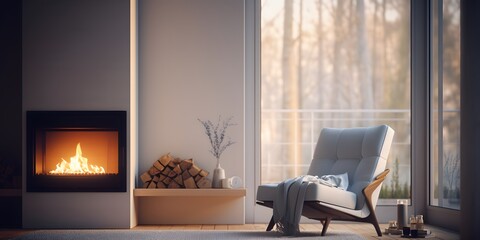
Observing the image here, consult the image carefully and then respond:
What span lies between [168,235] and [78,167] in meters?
1.46

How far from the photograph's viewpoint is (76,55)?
6910 mm

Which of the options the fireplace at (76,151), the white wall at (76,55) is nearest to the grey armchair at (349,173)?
the fireplace at (76,151)

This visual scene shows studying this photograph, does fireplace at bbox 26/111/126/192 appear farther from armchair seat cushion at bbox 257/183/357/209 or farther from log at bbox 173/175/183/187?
armchair seat cushion at bbox 257/183/357/209

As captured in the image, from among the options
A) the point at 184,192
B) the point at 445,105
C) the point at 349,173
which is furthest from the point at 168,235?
the point at 445,105

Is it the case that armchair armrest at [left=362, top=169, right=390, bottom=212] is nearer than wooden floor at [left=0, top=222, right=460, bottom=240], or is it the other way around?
armchair armrest at [left=362, top=169, right=390, bottom=212]

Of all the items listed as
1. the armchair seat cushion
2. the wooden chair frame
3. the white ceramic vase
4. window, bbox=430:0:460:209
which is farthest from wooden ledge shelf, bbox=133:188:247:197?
Result: window, bbox=430:0:460:209

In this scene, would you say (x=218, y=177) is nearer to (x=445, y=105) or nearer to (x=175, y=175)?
(x=175, y=175)

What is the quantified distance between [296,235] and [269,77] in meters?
2.13

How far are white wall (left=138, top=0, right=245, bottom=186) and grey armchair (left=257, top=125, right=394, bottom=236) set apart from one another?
0.96 meters

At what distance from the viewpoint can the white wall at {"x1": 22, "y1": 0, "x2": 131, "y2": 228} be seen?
6887 millimetres

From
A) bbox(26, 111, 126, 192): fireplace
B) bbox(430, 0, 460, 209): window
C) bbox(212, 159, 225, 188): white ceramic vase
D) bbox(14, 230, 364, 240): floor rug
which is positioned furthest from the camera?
bbox(212, 159, 225, 188): white ceramic vase

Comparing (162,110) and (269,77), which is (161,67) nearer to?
(162,110)

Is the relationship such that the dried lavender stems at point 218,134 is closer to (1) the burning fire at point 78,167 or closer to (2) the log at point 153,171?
(2) the log at point 153,171

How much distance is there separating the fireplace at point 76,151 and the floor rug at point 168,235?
22.7 inches
